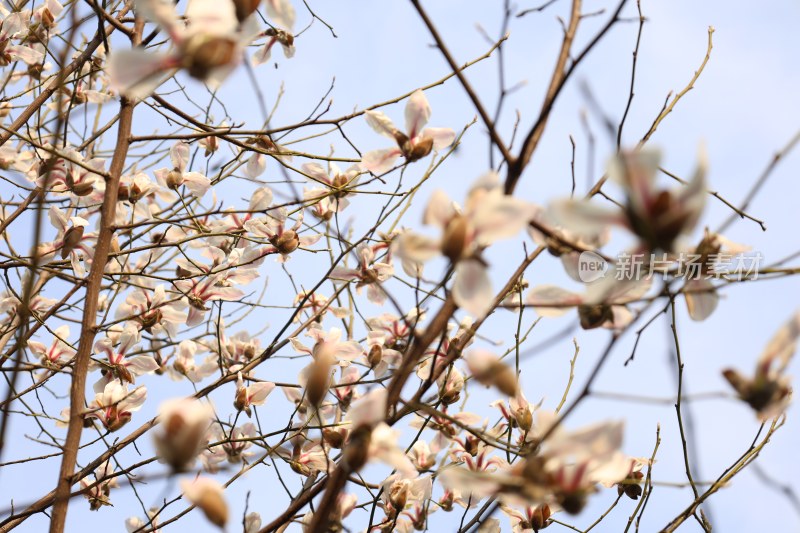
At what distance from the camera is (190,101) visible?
7.82 feet

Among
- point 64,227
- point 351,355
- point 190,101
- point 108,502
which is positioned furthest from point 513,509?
point 190,101

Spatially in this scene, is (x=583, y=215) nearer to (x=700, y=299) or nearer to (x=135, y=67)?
(x=700, y=299)

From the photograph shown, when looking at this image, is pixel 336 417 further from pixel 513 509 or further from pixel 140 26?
pixel 140 26

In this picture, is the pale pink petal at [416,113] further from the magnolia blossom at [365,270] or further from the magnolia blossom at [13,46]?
the magnolia blossom at [13,46]

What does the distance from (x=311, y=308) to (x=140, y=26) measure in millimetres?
915

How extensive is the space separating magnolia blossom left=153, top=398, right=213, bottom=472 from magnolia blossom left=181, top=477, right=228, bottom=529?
46 millimetres

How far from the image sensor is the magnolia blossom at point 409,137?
1.24 m

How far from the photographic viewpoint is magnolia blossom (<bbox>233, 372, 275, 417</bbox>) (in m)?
1.81

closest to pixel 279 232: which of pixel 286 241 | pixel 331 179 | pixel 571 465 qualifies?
pixel 286 241

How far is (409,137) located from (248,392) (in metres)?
0.86

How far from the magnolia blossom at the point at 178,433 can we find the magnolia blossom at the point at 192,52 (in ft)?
1.20

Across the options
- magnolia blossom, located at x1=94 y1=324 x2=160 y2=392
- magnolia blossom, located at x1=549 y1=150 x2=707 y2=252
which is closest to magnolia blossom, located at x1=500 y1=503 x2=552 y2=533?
magnolia blossom, located at x1=549 y1=150 x2=707 y2=252

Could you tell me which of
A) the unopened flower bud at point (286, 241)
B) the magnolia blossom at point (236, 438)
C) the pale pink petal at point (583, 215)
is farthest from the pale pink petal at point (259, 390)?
the pale pink petal at point (583, 215)

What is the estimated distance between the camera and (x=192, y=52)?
82cm
